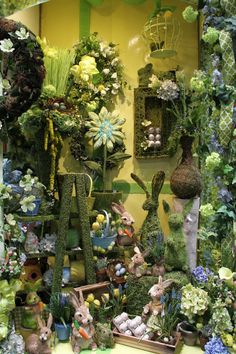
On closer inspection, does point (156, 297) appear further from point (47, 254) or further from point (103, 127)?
point (103, 127)

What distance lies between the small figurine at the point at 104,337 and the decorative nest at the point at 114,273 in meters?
0.36

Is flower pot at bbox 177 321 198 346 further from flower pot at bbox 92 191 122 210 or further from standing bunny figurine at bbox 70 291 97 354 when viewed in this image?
flower pot at bbox 92 191 122 210

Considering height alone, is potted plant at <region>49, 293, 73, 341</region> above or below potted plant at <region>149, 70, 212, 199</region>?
below

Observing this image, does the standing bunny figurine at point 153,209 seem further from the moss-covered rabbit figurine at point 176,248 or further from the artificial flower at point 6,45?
the artificial flower at point 6,45

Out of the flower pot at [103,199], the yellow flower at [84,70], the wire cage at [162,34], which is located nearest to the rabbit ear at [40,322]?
the flower pot at [103,199]

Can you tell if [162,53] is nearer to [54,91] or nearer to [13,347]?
[54,91]

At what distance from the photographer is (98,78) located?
3.03 metres

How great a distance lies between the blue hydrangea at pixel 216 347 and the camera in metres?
1.76

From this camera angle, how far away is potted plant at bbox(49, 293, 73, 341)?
7.27ft

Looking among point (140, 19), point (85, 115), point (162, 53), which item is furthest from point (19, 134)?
point (140, 19)

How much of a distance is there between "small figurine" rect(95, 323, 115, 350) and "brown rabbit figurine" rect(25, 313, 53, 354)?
0.26 m

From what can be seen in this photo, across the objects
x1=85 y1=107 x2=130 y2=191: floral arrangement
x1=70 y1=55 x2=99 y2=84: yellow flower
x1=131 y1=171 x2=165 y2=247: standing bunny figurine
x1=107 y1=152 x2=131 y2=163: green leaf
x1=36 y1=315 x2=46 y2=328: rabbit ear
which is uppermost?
x1=70 y1=55 x2=99 y2=84: yellow flower

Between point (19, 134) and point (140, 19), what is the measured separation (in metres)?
1.39

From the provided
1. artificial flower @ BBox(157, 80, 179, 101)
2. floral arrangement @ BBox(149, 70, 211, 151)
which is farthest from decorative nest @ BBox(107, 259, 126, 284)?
artificial flower @ BBox(157, 80, 179, 101)
